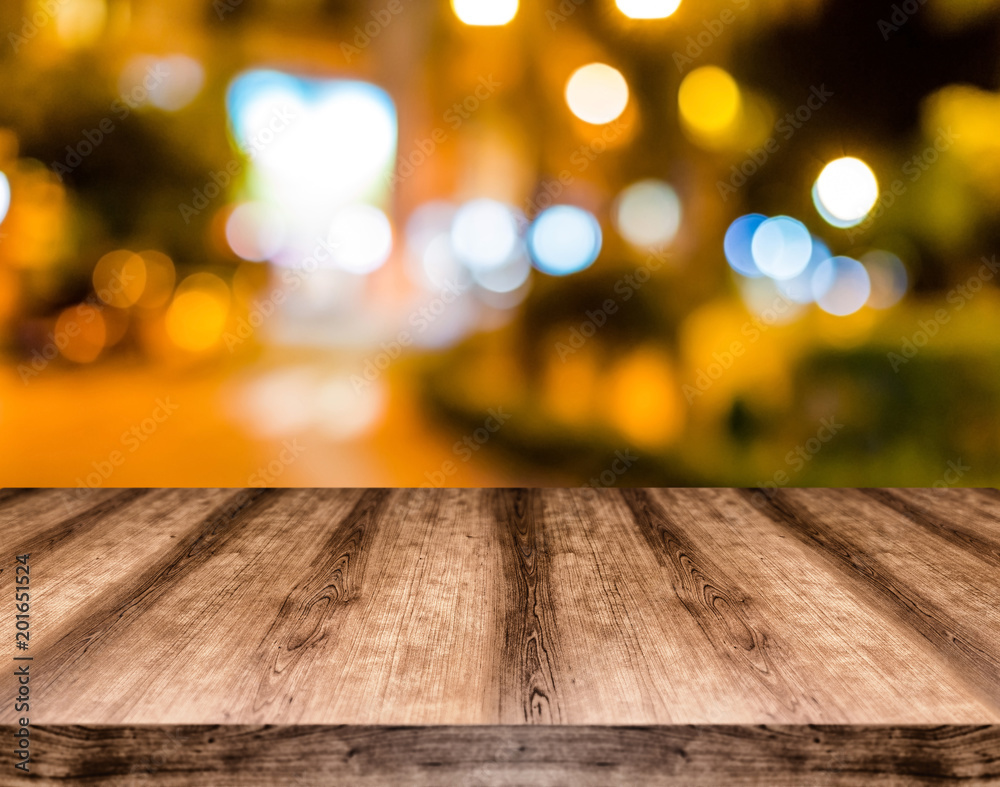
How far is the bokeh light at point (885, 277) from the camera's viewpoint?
2523 millimetres

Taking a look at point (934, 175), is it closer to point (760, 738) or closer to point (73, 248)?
point (760, 738)

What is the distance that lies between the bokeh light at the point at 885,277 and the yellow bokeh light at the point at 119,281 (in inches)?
86.7

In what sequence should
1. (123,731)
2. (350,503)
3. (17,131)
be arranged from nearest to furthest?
(123,731)
(350,503)
(17,131)

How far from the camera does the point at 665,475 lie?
258cm

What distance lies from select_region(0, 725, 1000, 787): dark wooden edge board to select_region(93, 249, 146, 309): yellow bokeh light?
169 centimetres

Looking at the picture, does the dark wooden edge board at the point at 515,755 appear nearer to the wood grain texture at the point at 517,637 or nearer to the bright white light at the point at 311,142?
the wood grain texture at the point at 517,637

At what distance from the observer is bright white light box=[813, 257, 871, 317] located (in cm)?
252

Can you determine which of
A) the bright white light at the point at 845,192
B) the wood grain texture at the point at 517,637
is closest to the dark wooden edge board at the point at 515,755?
the wood grain texture at the point at 517,637

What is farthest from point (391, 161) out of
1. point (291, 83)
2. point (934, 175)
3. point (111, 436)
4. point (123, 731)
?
point (123, 731)

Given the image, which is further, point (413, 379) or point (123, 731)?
point (413, 379)

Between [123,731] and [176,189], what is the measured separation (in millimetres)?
1832

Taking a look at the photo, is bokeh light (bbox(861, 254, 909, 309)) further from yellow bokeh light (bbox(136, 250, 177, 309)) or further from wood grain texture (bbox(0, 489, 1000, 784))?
yellow bokeh light (bbox(136, 250, 177, 309))

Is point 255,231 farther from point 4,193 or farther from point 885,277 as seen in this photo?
point 885,277

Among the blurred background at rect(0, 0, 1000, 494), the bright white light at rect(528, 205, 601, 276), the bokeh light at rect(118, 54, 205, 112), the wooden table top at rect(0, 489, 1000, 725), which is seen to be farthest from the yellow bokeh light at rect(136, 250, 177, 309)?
the bright white light at rect(528, 205, 601, 276)
